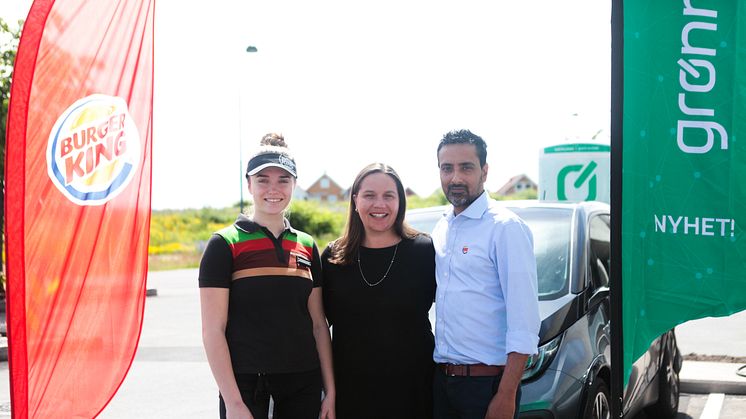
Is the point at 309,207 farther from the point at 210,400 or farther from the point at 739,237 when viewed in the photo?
the point at 739,237

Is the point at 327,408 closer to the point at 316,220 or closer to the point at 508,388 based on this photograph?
the point at 508,388

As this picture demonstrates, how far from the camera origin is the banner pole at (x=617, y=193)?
2734mm

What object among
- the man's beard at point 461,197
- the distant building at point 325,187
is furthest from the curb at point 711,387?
the distant building at point 325,187

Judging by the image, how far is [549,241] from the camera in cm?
533

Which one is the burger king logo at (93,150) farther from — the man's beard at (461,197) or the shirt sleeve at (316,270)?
the man's beard at (461,197)

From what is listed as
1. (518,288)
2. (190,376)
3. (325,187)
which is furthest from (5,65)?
(325,187)

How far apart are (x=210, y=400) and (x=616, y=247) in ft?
18.5

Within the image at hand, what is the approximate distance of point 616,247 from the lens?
278 centimetres

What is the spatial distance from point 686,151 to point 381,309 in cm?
144

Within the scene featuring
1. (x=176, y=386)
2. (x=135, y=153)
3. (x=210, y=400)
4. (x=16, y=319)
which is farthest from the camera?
(x=176, y=386)

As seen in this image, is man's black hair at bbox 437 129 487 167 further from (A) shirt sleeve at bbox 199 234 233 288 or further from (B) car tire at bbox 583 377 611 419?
(B) car tire at bbox 583 377 611 419

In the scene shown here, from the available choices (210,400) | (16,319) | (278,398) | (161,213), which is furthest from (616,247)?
(161,213)

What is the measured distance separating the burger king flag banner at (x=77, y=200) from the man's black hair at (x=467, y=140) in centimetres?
129

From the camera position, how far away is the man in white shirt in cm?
318
